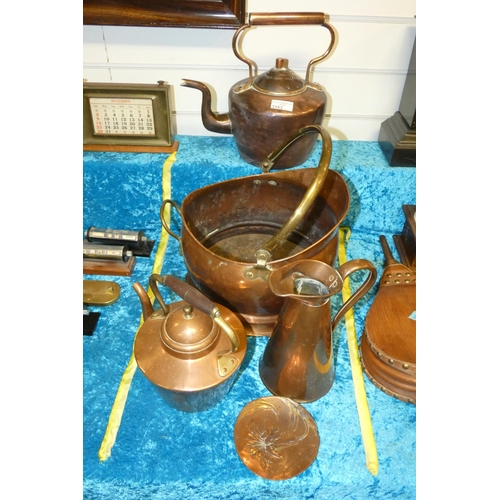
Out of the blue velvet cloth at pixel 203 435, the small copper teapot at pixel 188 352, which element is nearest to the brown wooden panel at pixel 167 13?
the blue velvet cloth at pixel 203 435

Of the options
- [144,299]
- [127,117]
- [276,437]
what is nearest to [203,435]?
[276,437]

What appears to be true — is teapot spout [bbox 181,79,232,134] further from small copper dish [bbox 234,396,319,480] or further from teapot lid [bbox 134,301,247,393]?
small copper dish [bbox 234,396,319,480]

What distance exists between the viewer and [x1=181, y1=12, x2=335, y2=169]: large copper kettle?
1.07 metres

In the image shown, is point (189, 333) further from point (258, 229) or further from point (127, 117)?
point (127, 117)

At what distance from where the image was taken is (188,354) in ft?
2.45

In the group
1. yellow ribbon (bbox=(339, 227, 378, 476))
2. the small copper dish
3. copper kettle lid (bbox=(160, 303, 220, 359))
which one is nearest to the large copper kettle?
yellow ribbon (bbox=(339, 227, 378, 476))

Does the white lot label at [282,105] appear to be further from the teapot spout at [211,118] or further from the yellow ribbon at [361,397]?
the yellow ribbon at [361,397]

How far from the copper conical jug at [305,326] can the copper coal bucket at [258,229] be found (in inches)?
2.3

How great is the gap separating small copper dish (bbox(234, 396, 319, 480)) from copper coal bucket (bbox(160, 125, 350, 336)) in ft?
0.60

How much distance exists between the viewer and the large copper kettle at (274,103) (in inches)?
42.1

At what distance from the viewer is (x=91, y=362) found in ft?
3.16

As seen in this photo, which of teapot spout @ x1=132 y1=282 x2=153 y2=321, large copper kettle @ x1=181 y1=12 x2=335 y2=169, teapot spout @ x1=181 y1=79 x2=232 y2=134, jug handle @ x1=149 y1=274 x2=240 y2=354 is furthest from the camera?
teapot spout @ x1=181 y1=79 x2=232 y2=134

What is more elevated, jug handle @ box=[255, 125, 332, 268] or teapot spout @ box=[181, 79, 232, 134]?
teapot spout @ box=[181, 79, 232, 134]

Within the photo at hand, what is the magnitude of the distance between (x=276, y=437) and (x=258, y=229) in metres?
0.60
